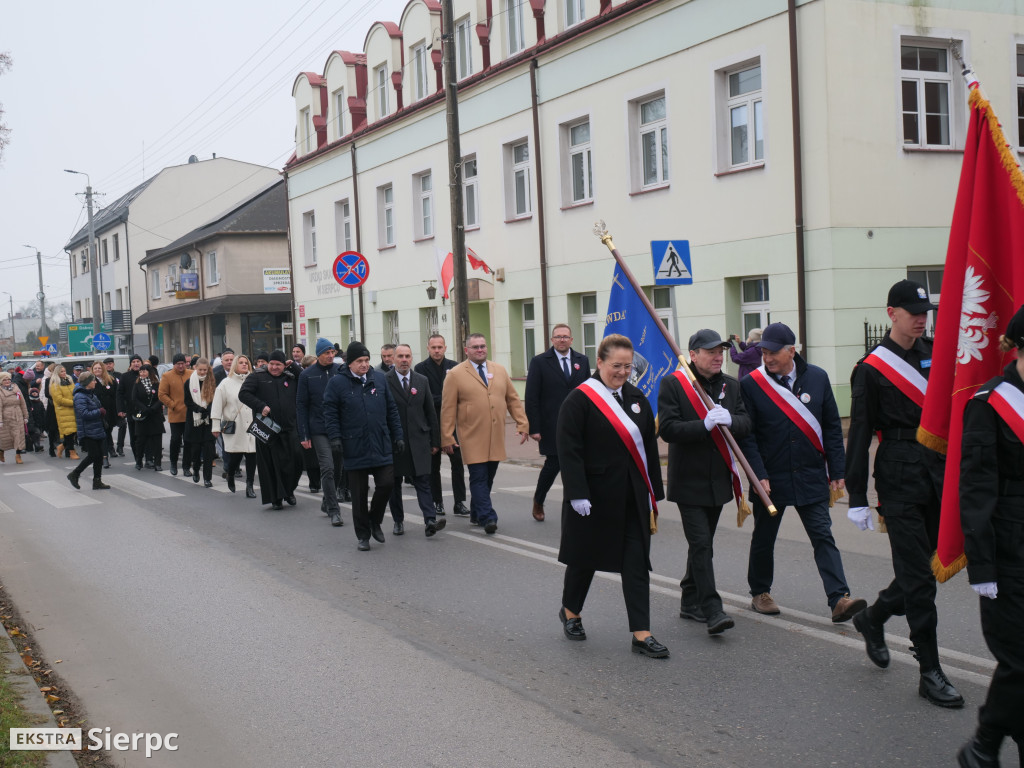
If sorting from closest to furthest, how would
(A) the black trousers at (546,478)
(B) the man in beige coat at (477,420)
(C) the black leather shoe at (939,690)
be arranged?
1. (C) the black leather shoe at (939,690)
2. (B) the man in beige coat at (477,420)
3. (A) the black trousers at (546,478)

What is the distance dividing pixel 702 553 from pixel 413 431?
4.87 metres

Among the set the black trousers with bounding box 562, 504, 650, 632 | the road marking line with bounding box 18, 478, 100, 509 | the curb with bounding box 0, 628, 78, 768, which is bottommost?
the road marking line with bounding box 18, 478, 100, 509

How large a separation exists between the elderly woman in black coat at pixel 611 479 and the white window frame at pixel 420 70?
2301 cm

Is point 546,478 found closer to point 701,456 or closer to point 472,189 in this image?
point 701,456

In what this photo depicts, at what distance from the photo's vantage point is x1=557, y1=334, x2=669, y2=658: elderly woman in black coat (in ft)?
20.6

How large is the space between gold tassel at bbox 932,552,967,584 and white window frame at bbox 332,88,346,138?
30244mm

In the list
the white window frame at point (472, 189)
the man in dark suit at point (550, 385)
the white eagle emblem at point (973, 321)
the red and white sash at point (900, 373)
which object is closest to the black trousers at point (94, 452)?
the man in dark suit at point (550, 385)

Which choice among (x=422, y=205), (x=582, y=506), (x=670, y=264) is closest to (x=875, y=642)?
(x=582, y=506)

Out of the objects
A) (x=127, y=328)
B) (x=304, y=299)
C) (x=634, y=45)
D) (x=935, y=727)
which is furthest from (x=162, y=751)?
(x=127, y=328)

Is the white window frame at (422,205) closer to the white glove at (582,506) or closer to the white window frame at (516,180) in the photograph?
the white window frame at (516,180)

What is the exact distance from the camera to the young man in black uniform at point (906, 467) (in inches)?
202

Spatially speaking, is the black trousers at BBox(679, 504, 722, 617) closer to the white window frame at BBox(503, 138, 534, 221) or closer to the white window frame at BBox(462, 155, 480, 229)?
the white window frame at BBox(503, 138, 534, 221)

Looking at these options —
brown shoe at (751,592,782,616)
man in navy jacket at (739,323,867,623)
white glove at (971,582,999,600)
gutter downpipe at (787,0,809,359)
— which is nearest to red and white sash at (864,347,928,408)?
man in navy jacket at (739,323,867,623)

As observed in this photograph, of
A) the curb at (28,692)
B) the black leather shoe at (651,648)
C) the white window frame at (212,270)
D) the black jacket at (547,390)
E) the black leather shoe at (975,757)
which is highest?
the white window frame at (212,270)
